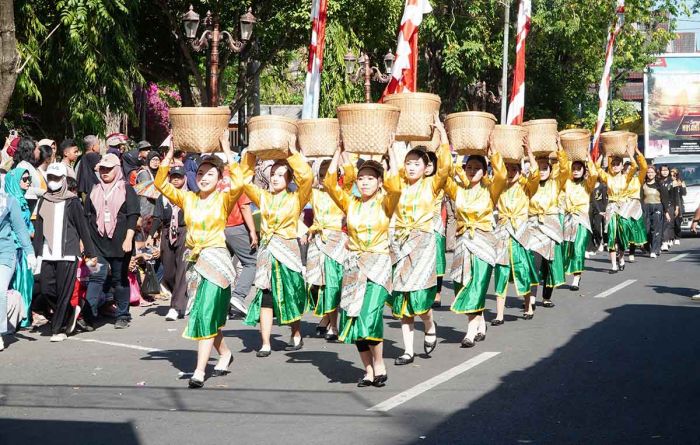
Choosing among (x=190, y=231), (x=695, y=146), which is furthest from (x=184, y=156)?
(x=695, y=146)

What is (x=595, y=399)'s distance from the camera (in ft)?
27.0

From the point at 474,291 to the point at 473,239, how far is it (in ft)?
1.82

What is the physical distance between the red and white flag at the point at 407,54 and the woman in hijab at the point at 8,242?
4.72 meters

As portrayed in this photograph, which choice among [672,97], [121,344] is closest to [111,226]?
[121,344]

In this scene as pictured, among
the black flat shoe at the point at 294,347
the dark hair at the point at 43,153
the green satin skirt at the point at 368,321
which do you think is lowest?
the black flat shoe at the point at 294,347

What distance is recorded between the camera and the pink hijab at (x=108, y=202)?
12.6 metres

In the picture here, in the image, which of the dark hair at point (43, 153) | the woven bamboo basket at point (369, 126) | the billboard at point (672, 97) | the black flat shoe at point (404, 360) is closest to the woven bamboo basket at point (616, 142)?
the black flat shoe at point (404, 360)

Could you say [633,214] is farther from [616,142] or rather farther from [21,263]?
[21,263]

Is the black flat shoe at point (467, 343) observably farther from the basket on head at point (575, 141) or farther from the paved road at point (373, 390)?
the basket on head at point (575, 141)

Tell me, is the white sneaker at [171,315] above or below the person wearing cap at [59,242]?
below

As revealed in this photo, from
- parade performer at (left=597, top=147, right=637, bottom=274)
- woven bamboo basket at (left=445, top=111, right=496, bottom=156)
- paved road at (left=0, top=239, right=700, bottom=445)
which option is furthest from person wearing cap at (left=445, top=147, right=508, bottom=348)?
parade performer at (left=597, top=147, right=637, bottom=274)

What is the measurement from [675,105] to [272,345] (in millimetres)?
26855

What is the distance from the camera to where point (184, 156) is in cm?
1603

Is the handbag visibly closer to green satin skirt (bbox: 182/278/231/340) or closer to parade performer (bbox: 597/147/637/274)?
green satin skirt (bbox: 182/278/231/340)
